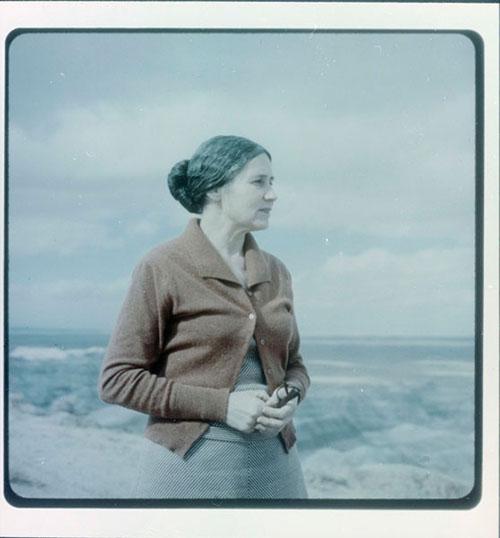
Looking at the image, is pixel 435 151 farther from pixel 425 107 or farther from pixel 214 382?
pixel 214 382

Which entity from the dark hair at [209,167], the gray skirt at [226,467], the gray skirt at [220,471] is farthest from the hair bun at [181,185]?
the gray skirt at [220,471]

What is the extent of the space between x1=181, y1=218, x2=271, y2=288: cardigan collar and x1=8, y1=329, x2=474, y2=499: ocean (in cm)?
20

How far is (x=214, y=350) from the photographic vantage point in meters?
3.56

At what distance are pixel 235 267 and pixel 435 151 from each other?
541 millimetres

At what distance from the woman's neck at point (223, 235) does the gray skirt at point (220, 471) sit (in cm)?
42

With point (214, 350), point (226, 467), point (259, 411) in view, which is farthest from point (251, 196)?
point (226, 467)

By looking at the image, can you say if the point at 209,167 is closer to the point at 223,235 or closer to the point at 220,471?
the point at 223,235

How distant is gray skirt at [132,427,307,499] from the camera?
358cm

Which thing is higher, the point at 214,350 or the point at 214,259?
the point at 214,259

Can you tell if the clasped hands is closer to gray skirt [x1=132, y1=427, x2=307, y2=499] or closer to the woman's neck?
gray skirt [x1=132, y1=427, x2=307, y2=499]

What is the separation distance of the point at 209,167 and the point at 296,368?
514mm

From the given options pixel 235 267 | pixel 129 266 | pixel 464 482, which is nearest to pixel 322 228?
pixel 235 267

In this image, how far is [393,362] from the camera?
11.8 feet

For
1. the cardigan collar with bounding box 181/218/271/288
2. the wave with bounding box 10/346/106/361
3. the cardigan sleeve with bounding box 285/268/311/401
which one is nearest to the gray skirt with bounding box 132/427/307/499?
the cardigan sleeve with bounding box 285/268/311/401
